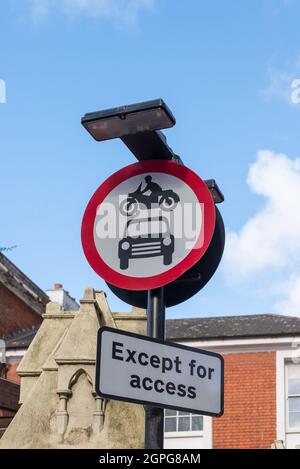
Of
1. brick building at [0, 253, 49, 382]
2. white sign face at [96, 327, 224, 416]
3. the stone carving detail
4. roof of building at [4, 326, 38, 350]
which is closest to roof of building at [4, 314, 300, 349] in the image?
roof of building at [4, 326, 38, 350]

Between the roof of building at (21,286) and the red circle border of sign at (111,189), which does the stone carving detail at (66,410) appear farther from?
the roof of building at (21,286)

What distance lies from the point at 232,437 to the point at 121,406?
11.2 metres

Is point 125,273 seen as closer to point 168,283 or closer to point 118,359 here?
point 168,283

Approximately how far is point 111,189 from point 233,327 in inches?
669

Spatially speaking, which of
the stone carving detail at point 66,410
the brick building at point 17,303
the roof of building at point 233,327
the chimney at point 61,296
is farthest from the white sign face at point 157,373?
Result: the chimney at point 61,296

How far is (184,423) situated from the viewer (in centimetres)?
2094

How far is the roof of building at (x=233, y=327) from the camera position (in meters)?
20.8

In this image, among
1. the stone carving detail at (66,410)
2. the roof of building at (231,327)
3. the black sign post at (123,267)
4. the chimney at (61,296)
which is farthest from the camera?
the chimney at (61,296)

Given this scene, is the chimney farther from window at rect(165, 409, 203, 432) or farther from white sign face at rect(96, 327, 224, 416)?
white sign face at rect(96, 327, 224, 416)

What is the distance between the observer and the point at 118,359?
4.20 metres

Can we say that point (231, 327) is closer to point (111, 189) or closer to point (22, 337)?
point (22, 337)

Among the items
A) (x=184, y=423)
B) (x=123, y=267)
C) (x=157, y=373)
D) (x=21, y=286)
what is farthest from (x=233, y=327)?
(x=157, y=373)

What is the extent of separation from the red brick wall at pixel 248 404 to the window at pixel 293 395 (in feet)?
1.32
